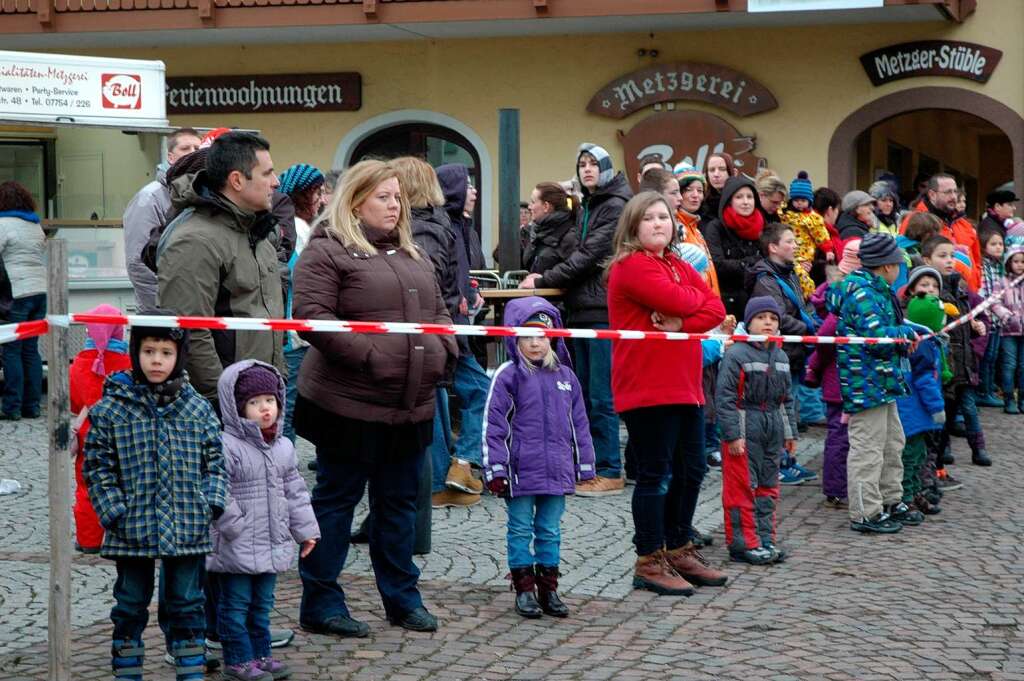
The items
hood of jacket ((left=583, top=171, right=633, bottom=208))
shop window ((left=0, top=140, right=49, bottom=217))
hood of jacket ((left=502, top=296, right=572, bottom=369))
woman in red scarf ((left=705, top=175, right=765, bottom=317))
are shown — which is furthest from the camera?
shop window ((left=0, top=140, right=49, bottom=217))

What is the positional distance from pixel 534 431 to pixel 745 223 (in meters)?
4.60

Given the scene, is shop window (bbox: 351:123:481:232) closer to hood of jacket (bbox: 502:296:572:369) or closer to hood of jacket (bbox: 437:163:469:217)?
hood of jacket (bbox: 437:163:469:217)

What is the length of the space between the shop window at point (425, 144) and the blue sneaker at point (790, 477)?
1025cm

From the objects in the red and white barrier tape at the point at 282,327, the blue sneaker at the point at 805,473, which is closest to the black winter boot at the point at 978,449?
the blue sneaker at the point at 805,473

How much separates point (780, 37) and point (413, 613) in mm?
13644

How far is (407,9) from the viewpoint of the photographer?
18.5 m

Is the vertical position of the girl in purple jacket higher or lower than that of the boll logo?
lower

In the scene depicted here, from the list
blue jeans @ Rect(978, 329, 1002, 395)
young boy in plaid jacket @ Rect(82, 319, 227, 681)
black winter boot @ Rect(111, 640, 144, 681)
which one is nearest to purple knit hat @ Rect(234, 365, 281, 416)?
young boy in plaid jacket @ Rect(82, 319, 227, 681)

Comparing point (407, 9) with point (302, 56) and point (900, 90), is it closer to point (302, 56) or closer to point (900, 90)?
point (302, 56)

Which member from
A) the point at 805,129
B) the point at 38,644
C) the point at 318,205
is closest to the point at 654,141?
the point at 805,129

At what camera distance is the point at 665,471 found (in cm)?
720

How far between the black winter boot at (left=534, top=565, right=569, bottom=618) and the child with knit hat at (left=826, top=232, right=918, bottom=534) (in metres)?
2.80

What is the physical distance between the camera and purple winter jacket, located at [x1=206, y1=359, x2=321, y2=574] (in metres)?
5.55

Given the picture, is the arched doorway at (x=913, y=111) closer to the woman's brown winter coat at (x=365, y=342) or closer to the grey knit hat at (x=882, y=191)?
the grey knit hat at (x=882, y=191)
